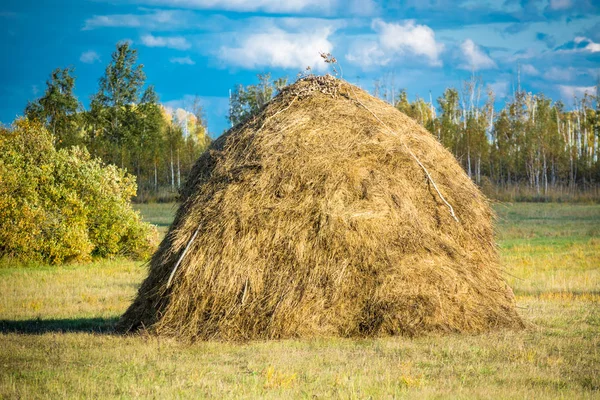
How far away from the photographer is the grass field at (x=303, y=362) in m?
7.34

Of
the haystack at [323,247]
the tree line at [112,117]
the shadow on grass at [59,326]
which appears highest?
the tree line at [112,117]

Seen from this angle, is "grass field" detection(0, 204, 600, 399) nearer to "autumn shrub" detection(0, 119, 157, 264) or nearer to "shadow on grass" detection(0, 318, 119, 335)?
"shadow on grass" detection(0, 318, 119, 335)

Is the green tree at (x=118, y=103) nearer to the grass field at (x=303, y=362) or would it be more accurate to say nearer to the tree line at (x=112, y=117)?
the tree line at (x=112, y=117)

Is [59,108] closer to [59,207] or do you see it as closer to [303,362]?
[59,207]

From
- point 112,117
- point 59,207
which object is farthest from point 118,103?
point 59,207

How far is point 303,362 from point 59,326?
5649mm

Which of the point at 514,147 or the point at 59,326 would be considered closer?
the point at 59,326

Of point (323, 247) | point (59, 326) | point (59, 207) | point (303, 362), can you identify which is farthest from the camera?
point (59, 207)

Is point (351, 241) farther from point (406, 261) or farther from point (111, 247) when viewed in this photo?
point (111, 247)

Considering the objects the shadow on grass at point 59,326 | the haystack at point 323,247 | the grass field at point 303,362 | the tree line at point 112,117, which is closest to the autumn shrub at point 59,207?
the grass field at point 303,362

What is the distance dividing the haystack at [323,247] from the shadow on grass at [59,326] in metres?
0.89

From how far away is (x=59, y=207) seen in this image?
2248 centimetres

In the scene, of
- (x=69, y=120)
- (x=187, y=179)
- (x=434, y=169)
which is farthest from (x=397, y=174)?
(x=69, y=120)

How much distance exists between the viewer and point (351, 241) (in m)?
10.2
